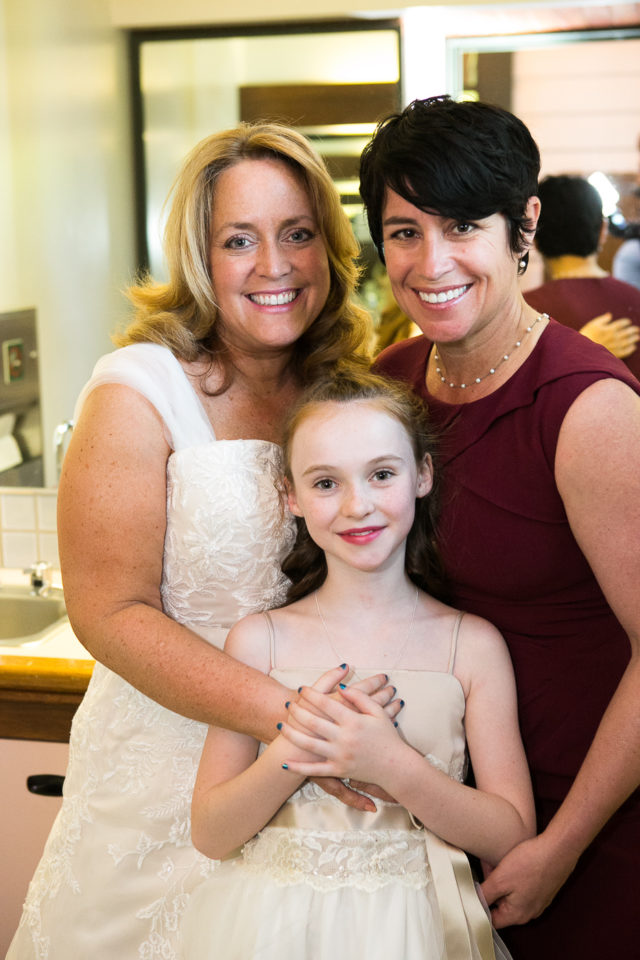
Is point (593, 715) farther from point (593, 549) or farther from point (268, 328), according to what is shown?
point (268, 328)

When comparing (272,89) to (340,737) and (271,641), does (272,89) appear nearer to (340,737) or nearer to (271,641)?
(271,641)

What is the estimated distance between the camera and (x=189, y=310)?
166 centimetres

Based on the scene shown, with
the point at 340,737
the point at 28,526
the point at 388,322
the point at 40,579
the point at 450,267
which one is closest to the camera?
the point at 340,737

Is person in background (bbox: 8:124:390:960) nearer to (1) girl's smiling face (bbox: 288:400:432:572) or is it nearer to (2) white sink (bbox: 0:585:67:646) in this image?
(1) girl's smiling face (bbox: 288:400:432:572)

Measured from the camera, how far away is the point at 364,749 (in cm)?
123

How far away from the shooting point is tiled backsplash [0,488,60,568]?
2.79 m

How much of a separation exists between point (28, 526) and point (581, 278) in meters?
1.68

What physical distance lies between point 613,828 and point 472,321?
724 mm

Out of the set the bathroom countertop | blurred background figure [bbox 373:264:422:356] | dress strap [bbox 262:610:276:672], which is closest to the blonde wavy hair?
dress strap [bbox 262:610:276:672]

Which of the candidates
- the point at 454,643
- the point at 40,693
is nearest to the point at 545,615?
the point at 454,643

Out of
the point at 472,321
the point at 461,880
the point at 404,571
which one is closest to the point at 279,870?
the point at 461,880

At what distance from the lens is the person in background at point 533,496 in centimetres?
126

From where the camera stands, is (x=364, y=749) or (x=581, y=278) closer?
(x=364, y=749)

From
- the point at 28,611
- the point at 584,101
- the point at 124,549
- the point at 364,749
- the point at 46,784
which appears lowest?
the point at 46,784
